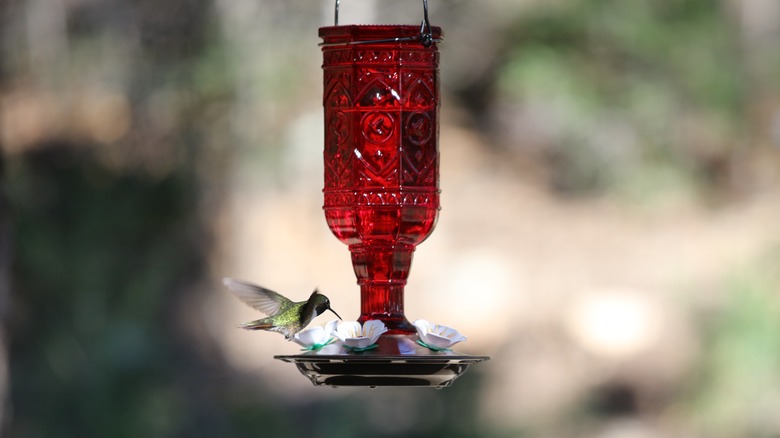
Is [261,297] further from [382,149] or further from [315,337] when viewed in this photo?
[382,149]

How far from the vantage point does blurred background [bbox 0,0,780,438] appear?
915 cm

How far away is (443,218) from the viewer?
995 cm

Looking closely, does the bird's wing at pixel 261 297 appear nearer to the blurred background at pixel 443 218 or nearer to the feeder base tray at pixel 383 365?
the feeder base tray at pixel 383 365

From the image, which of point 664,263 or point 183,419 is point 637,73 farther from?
point 183,419

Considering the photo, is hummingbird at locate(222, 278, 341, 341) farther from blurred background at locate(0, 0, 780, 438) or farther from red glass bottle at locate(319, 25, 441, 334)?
blurred background at locate(0, 0, 780, 438)

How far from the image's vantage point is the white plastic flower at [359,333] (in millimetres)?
2543

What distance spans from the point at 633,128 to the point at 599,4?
1.09 meters

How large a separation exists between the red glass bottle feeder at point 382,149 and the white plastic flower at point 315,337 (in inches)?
5.6

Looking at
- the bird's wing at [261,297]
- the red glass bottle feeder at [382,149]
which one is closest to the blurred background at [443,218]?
the bird's wing at [261,297]

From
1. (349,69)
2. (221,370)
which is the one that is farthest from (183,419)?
(349,69)

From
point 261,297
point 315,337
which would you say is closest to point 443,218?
point 261,297

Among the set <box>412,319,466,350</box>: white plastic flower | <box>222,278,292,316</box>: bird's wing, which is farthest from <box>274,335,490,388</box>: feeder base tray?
<box>222,278,292,316</box>: bird's wing

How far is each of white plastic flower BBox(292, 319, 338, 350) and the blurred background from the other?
6278 mm

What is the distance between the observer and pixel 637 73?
33.8ft
